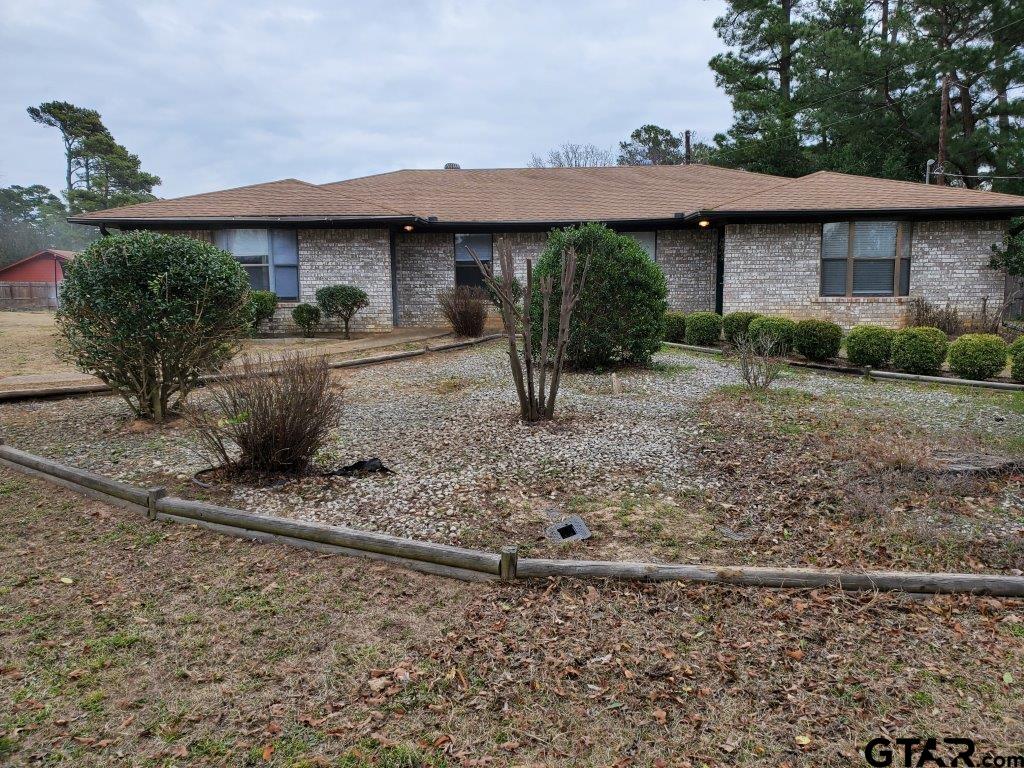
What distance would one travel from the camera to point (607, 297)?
9008mm

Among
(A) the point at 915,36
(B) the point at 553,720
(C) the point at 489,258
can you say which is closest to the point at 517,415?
(B) the point at 553,720

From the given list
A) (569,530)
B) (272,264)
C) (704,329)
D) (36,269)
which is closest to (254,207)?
(272,264)

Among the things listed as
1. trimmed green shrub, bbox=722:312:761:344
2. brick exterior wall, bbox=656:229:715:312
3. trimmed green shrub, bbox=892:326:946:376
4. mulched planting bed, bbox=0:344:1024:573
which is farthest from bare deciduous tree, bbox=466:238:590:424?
brick exterior wall, bbox=656:229:715:312

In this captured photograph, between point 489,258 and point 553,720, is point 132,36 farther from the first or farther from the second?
point 553,720

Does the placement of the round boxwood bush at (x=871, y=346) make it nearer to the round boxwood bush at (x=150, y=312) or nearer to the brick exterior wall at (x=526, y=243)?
the brick exterior wall at (x=526, y=243)

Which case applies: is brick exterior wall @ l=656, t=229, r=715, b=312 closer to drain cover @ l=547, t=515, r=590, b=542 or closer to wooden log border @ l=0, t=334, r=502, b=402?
wooden log border @ l=0, t=334, r=502, b=402

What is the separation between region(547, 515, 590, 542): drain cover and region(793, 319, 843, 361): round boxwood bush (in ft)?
25.7

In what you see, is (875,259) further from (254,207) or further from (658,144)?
(658,144)

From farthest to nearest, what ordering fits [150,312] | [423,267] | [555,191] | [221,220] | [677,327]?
[555,191], [423,267], [221,220], [677,327], [150,312]

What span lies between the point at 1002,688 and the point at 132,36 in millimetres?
22155

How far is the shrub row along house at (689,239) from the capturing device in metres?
14.1

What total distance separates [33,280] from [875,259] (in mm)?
43328

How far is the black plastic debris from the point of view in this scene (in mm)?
4828

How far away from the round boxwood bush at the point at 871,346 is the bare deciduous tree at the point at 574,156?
1465 inches
